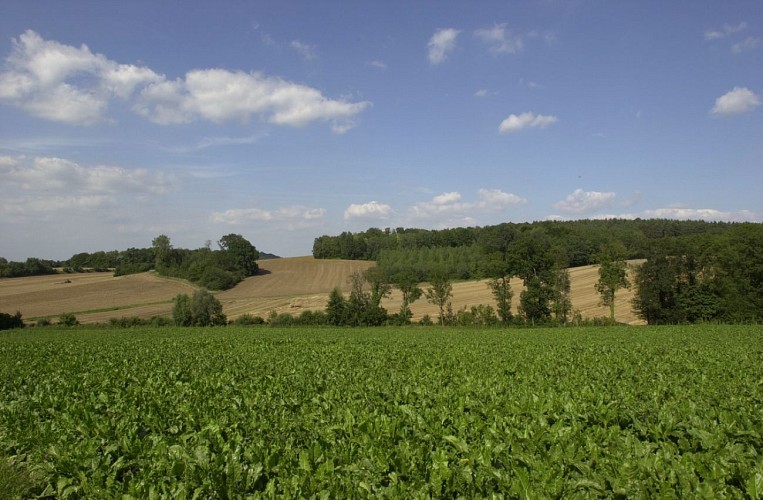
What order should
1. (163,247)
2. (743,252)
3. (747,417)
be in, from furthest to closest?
(163,247) → (743,252) → (747,417)

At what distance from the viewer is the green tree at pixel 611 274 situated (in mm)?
56531

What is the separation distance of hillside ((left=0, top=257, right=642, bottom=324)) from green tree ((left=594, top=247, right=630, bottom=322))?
5.90 metres

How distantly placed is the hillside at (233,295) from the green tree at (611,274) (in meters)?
5.90

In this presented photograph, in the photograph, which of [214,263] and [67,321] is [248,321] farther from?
[214,263]

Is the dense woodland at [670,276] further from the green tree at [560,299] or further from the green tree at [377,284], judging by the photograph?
the green tree at [377,284]

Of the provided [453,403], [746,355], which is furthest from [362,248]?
[453,403]

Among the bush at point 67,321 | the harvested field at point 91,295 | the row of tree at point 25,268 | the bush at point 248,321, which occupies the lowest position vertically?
the bush at point 248,321

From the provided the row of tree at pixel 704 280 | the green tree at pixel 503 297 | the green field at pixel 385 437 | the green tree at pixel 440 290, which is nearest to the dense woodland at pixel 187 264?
the green tree at pixel 440 290

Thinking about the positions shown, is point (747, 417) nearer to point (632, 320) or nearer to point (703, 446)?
point (703, 446)

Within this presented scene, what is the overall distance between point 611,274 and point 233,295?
2607 inches

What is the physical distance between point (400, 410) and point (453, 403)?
1317 mm

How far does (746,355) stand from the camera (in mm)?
19438

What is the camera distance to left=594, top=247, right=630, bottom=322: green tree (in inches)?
2226

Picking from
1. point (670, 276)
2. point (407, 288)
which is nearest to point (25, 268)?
point (407, 288)
